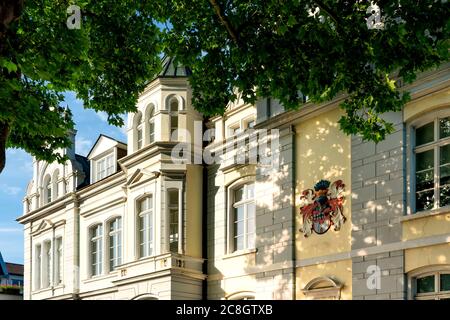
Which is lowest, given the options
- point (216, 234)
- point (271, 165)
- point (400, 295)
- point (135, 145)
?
point (400, 295)

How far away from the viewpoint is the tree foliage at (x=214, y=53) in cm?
1061

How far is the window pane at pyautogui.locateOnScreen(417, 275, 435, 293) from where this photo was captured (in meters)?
13.3

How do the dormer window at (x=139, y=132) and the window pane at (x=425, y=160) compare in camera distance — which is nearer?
the window pane at (x=425, y=160)

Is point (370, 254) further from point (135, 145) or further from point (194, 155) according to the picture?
point (135, 145)

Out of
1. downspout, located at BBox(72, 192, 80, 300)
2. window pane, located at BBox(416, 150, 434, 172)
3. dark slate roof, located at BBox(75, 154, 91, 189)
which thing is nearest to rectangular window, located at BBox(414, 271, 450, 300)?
window pane, located at BBox(416, 150, 434, 172)

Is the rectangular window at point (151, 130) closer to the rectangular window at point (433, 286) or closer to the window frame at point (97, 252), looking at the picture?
the window frame at point (97, 252)

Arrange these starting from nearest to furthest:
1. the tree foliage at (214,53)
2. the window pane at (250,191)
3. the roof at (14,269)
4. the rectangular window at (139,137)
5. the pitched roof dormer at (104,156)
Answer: the tree foliage at (214,53), the window pane at (250,191), the rectangular window at (139,137), the pitched roof dormer at (104,156), the roof at (14,269)

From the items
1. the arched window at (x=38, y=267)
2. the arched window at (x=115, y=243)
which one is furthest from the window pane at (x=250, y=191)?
the arched window at (x=38, y=267)

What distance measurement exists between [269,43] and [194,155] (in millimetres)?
9483

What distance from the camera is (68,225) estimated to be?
2791 cm

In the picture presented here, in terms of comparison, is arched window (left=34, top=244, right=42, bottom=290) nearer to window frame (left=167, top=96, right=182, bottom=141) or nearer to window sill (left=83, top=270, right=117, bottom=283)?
window sill (left=83, top=270, right=117, bottom=283)

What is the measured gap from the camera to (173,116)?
2188 cm

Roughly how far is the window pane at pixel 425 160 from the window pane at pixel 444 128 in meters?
0.44
